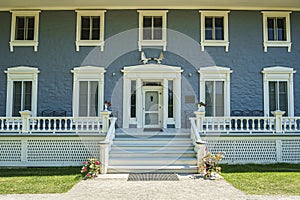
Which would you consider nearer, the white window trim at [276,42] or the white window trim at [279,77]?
the white window trim at [279,77]

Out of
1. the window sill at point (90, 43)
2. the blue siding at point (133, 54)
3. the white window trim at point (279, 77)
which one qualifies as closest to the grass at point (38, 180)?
the blue siding at point (133, 54)

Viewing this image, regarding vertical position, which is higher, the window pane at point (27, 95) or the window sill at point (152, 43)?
the window sill at point (152, 43)

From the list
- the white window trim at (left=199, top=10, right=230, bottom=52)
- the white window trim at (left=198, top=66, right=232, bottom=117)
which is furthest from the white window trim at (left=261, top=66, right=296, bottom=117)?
the white window trim at (left=199, top=10, right=230, bottom=52)

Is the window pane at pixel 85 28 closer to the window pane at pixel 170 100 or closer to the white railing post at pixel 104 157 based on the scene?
the window pane at pixel 170 100

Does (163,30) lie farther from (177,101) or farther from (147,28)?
(177,101)

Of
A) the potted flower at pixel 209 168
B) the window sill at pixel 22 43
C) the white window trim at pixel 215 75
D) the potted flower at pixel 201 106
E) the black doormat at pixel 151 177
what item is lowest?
the black doormat at pixel 151 177

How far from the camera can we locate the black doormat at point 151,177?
7.20 meters

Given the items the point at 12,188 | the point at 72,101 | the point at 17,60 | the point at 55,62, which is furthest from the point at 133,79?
the point at 12,188

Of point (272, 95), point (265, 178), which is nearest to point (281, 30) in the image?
point (272, 95)

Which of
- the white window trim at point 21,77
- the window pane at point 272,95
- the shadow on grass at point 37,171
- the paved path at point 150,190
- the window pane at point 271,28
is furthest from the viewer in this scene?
the window pane at point 271,28

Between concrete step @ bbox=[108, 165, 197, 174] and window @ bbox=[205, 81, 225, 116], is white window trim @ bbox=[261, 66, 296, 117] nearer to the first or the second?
window @ bbox=[205, 81, 225, 116]

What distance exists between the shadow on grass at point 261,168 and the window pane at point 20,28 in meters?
10.1

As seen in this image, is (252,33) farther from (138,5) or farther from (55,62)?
(55,62)

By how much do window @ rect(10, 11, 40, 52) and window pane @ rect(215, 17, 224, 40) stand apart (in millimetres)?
8009
